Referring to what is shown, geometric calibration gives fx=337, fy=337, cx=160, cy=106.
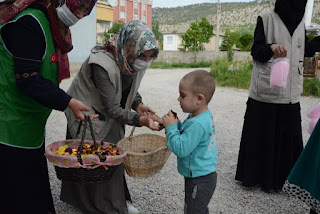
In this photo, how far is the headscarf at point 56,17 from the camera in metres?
1.94

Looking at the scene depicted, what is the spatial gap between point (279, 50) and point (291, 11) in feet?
1.44

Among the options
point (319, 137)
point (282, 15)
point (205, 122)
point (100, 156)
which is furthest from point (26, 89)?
point (282, 15)

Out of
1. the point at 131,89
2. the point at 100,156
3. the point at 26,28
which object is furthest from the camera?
the point at 131,89

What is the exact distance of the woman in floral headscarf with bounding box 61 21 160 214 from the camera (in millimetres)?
2520

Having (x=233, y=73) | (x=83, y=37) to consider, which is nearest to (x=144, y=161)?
(x=233, y=73)

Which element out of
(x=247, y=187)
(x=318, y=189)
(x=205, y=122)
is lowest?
(x=247, y=187)

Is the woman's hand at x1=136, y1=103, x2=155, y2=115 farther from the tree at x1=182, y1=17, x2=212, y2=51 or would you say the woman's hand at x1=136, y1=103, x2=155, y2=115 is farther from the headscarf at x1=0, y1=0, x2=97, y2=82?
→ the tree at x1=182, y1=17, x2=212, y2=51

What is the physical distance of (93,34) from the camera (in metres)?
16.3

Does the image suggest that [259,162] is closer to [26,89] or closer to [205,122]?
[205,122]

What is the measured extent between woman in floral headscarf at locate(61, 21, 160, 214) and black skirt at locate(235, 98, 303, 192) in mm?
1424

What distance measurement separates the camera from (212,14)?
118 m

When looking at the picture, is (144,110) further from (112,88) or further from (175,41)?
(175,41)

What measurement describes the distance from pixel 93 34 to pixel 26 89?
48.9ft

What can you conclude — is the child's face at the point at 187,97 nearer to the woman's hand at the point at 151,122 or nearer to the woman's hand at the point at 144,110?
the woman's hand at the point at 151,122
